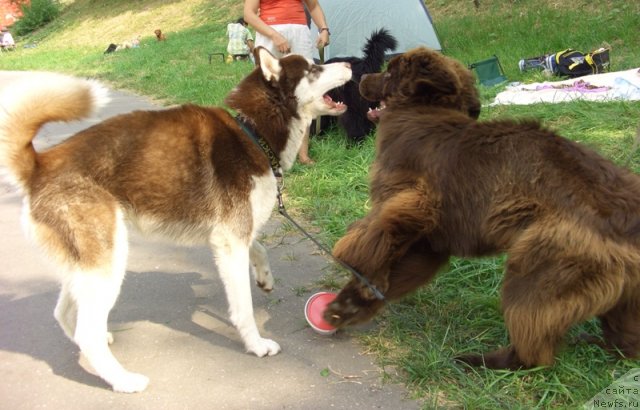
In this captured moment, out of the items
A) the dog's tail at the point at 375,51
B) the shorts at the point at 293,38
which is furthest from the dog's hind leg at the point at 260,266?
the dog's tail at the point at 375,51

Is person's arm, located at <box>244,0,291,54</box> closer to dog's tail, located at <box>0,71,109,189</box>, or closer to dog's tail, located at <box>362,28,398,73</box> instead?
dog's tail, located at <box>362,28,398,73</box>

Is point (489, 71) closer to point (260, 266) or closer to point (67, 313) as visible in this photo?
point (260, 266)

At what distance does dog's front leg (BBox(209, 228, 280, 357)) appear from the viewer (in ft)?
9.98

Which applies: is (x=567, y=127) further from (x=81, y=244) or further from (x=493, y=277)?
(x=81, y=244)

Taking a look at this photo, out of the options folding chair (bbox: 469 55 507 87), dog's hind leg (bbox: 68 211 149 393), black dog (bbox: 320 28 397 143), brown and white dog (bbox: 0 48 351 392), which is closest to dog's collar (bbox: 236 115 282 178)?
brown and white dog (bbox: 0 48 351 392)

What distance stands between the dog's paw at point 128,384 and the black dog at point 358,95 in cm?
A: 411

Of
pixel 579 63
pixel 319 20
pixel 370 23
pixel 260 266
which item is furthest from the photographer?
pixel 370 23

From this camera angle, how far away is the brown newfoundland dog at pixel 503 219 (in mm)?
2436

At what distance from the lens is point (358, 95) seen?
629 cm

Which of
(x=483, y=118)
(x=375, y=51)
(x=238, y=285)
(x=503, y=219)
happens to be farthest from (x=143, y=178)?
(x=483, y=118)

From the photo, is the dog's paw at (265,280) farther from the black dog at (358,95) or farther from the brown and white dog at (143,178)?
the black dog at (358,95)

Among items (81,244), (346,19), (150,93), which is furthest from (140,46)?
(81,244)

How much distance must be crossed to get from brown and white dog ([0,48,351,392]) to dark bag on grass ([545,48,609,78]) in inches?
Result: 222

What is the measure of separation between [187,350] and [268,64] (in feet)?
5.63
